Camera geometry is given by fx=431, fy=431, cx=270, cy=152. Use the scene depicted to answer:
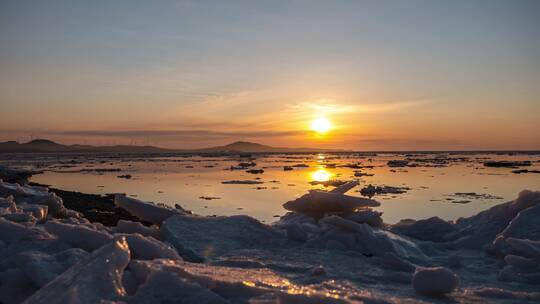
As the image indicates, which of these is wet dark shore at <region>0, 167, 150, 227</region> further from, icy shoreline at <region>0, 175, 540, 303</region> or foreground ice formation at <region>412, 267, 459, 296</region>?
foreground ice formation at <region>412, 267, 459, 296</region>

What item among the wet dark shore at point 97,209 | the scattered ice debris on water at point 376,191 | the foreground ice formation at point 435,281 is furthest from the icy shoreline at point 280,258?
the scattered ice debris on water at point 376,191

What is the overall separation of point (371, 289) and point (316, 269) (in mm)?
796

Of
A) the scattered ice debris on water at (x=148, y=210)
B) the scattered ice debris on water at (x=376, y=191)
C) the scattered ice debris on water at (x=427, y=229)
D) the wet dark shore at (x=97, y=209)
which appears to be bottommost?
the wet dark shore at (x=97, y=209)

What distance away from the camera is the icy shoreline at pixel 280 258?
3926 mm

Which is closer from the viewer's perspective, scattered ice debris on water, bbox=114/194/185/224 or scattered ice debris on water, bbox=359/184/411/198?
scattered ice debris on water, bbox=114/194/185/224

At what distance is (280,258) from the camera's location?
21.1ft

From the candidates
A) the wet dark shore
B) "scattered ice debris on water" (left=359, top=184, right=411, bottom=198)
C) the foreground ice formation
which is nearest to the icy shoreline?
the foreground ice formation

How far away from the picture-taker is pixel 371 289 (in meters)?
4.95

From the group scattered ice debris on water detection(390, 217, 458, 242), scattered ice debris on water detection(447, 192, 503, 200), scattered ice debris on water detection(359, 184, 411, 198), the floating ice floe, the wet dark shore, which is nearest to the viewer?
scattered ice debris on water detection(390, 217, 458, 242)

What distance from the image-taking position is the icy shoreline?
393 cm

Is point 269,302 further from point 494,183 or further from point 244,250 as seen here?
point 494,183

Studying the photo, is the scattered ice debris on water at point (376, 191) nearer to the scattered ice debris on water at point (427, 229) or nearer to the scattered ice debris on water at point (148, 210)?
the scattered ice debris on water at point (427, 229)

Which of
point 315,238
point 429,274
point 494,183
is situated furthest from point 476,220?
point 494,183

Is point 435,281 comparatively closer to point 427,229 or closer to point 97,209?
point 427,229
